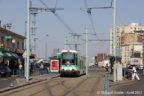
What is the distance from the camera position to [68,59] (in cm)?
3622

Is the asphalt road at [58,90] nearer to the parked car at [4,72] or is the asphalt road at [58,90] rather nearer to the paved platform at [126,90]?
the paved platform at [126,90]

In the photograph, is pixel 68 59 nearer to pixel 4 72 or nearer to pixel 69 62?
pixel 69 62

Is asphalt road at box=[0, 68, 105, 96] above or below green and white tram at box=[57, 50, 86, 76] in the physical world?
below

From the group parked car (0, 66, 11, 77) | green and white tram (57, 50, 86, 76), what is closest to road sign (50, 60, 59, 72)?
green and white tram (57, 50, 86, 76)

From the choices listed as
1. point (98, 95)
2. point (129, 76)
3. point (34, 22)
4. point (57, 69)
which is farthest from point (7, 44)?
point (98, 95)

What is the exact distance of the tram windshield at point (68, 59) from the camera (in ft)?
119

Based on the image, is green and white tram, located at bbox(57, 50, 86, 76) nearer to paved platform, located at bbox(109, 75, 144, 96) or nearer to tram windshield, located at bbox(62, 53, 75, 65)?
tram windshield, located at bbox(62, 53, 75, 65)

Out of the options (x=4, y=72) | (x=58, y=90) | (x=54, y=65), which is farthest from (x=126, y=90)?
(x=54, y=65)

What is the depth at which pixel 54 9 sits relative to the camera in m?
24.9

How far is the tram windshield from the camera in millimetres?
36125

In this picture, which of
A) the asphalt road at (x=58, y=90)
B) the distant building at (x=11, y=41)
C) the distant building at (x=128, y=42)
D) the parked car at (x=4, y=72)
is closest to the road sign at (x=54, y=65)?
the parked car at (x=4, y=72)

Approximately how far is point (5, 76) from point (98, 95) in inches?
905

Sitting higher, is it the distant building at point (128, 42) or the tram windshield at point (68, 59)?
the distant building at point (128, 42)

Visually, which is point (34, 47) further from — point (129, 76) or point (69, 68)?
point (129, 76)
